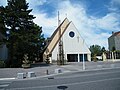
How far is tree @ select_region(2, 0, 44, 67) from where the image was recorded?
3167 centimetres

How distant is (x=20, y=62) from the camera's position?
34312mm

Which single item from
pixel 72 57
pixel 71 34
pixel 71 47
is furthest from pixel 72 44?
pixel 72 57

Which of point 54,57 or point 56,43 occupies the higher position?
point 56,43

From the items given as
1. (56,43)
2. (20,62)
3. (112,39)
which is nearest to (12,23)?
(20,62)

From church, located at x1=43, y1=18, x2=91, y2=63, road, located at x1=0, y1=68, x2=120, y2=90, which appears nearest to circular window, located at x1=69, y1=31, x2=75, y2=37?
church, located at x1=43, y1=18, x2=91, y2=63

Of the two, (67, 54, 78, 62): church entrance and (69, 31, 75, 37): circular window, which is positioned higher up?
(69, 31, 75, 37): circular window

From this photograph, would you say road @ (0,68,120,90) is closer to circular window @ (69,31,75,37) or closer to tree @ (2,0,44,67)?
tree @ (2,0,44,67)

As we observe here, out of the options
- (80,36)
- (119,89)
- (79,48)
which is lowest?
(119,89)

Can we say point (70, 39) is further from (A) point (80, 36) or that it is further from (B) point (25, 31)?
(B) point (25, 31)

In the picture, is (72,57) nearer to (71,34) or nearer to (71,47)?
(71,47)

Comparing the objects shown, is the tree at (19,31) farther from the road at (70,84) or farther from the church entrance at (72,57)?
the church entrance at (72,57)

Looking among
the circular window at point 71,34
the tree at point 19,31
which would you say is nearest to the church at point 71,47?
the circular window at point 71,34

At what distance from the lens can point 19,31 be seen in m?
33.2

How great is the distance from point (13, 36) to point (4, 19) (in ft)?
11.9
